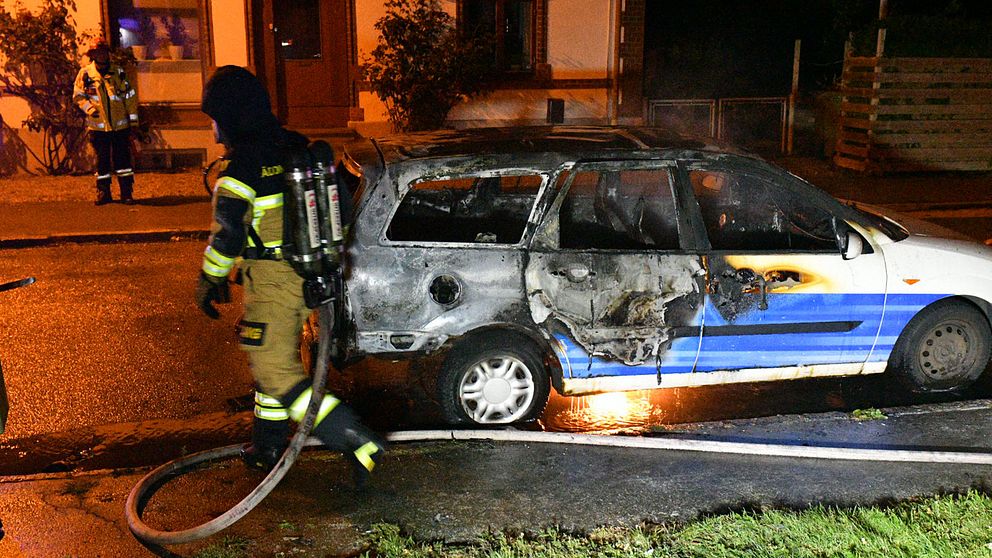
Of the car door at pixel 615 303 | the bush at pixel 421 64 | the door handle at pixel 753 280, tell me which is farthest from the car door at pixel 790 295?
the bush at pixel 421 64

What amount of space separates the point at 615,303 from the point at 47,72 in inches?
454

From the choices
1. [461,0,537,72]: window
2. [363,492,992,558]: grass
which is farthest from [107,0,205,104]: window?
[363,492,992,558]: grass

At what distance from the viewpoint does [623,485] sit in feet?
15.2

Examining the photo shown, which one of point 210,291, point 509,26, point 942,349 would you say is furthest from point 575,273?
point 509,26

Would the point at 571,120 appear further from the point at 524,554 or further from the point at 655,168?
the point at 524,554

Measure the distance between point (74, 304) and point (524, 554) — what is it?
18.3 ft

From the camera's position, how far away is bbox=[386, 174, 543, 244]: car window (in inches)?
231

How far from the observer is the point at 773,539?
13.2ft

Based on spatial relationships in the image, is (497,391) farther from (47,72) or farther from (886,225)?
(47,72)

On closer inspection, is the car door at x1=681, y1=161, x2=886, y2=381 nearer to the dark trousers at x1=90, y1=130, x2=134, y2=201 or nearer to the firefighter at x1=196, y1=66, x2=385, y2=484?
the firefighter at x1=196, y1=66, x2=385, y2=484

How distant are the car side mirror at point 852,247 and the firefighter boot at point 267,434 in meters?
3.20

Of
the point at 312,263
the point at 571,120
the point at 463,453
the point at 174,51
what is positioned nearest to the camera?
the point at 312,263

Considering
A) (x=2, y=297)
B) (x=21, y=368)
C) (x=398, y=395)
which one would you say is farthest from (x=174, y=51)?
(x=398, y=395)

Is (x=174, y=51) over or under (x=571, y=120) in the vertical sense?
over
